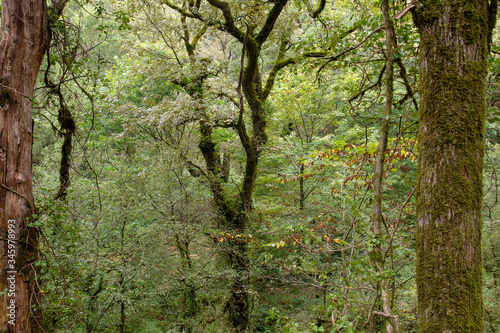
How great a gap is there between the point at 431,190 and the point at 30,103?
3161 millimetres

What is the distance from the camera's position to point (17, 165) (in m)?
2.54

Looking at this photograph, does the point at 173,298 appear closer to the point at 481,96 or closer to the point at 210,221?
the point at 210,221

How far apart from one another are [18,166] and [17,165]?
0.04ft

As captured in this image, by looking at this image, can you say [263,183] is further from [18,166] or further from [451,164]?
[451,164]

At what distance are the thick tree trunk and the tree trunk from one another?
2.90m

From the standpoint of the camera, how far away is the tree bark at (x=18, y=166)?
2.42 meters

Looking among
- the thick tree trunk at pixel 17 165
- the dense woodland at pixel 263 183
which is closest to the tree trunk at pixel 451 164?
the dense woodland at pixel 263 183

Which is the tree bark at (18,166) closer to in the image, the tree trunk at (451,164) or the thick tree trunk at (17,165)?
the thick tree trunk at (17,165)

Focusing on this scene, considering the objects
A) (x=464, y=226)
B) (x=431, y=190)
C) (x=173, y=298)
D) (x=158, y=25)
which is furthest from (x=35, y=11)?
(x=173, y=298)

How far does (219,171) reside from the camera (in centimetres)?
748

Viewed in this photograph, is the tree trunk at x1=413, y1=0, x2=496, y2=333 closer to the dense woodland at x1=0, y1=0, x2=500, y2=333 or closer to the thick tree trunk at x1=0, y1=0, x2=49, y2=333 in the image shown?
the dense woodland at x1=0, y1=0, x2=500, y2=333

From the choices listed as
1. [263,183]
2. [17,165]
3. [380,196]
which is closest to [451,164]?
[380,196]

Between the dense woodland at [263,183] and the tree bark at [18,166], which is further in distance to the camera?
the tree bark at [18,166]

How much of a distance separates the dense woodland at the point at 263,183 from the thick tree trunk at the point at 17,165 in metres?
0.06
